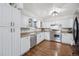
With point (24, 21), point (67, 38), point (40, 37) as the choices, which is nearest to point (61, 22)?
point (67, 38)

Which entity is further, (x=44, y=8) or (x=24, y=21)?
(x=24, y=21)

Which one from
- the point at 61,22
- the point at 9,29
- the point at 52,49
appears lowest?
the point at 52,49

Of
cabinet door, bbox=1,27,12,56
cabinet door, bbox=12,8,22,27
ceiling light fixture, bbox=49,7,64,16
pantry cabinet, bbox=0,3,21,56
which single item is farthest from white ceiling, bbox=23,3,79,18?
cabinet door, bbox=1,27,12,56

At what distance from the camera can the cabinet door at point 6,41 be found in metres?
1.64

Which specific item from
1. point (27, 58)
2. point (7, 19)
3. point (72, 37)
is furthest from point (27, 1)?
point (72, 37)

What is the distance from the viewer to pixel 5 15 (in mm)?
1684

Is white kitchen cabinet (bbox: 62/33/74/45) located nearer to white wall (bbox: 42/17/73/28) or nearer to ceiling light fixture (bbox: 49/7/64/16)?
white wall (bbox: 42/17/73/28)

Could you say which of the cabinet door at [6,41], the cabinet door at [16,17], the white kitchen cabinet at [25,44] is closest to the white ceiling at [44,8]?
the cabinet door at [16,17]

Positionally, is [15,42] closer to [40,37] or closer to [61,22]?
[40,37]

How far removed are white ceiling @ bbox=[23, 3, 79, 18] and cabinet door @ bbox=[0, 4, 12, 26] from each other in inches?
16.9

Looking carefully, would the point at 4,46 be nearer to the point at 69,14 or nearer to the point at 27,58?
the point at 27,58

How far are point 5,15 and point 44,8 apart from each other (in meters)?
0.88

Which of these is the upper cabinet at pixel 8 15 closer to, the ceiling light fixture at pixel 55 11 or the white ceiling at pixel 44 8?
the white ceiling at pixel 44 8

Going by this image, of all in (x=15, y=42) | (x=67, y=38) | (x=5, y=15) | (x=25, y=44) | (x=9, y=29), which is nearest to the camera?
(x=5, y=15)
